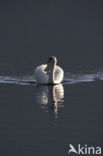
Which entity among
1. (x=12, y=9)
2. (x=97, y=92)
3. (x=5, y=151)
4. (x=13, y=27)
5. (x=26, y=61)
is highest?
(x=12, y=9)

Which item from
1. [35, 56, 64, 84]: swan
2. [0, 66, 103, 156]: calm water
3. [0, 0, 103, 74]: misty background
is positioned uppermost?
[0, 0, 103, 74]: misty background

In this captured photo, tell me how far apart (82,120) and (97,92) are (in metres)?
→ 6.70

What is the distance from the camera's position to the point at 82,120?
→ 22.3m

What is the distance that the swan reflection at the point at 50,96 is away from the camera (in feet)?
81.8

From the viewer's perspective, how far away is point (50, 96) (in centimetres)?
2756

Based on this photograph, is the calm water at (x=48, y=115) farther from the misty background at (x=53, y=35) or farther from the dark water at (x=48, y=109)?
the misty background at (x=53, y=35)

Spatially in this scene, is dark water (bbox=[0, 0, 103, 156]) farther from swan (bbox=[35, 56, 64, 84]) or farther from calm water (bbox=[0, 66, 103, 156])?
swan (bbox=[35, 56, 64, 84])

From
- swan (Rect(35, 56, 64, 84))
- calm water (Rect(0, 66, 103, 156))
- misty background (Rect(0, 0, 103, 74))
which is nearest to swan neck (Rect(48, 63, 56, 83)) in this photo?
swan (Rect(35, 56, 64, 84))

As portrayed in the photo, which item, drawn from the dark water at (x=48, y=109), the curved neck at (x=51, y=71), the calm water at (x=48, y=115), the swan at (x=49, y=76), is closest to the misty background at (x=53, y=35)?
the dark water at (x=48, y=109)

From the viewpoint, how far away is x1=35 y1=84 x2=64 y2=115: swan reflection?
24919mm

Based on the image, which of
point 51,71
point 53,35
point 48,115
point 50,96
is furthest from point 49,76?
point 53,35

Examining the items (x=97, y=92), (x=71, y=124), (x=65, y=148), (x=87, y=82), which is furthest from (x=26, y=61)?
(x=65, y=148)

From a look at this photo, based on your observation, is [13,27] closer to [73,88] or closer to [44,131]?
[73,88]

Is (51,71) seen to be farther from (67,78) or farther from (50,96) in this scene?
(50,96)
